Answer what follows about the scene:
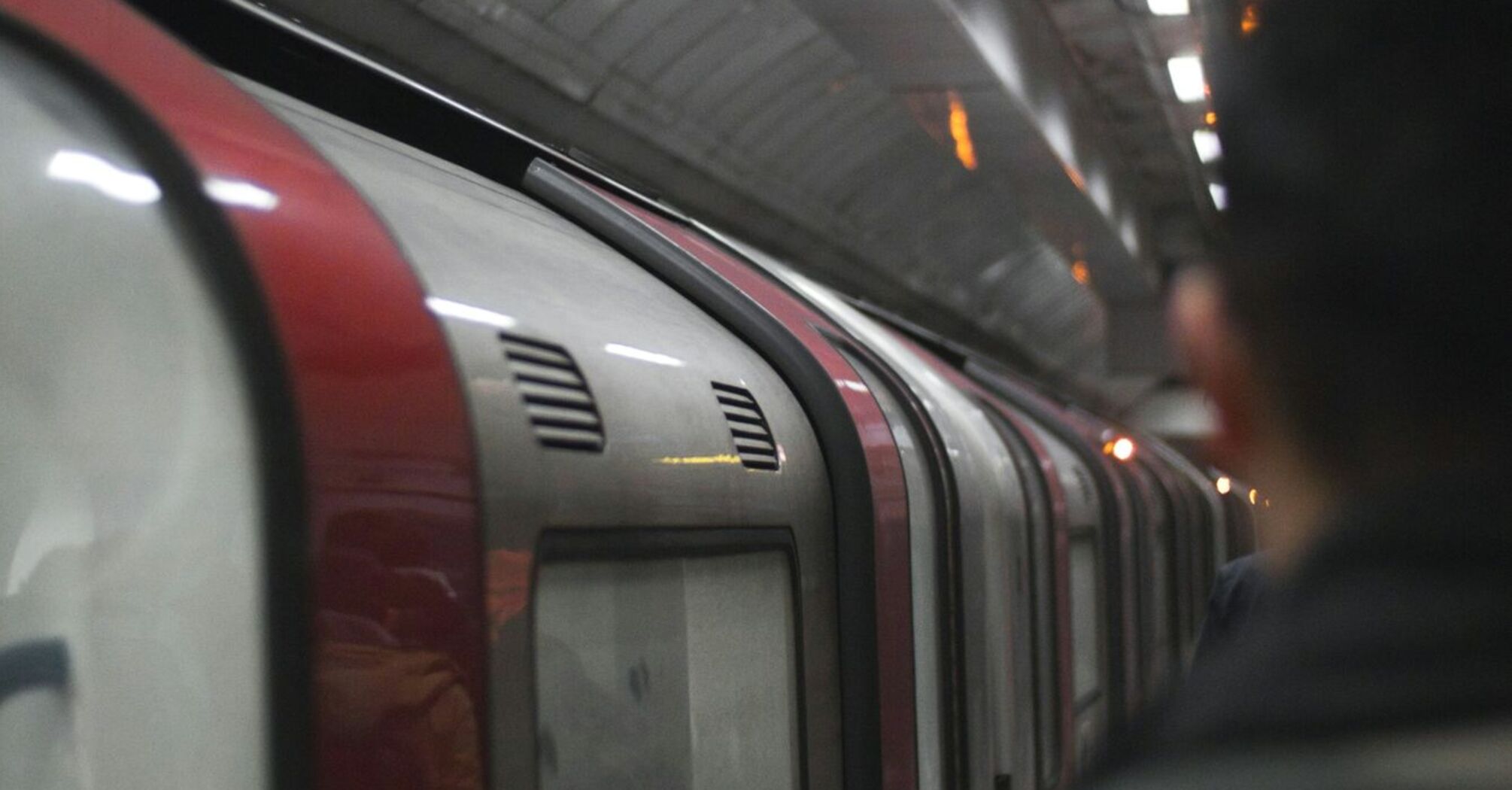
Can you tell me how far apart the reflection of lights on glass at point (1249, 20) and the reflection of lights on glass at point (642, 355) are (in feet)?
4.23

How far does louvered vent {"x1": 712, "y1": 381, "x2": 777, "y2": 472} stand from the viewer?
2305 millimetres

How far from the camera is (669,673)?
6.73 ft

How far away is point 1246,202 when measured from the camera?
29.8 inches

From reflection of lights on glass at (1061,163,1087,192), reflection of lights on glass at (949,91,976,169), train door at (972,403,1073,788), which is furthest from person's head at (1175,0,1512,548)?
reflection of lights on glass at (1061,163,1087,192)

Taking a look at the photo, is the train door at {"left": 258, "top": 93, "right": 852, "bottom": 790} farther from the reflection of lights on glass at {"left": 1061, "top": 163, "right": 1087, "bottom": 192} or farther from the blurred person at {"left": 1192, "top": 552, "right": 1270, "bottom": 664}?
the reflection of lights on glass at {"left": 1061, "top": 163, "right": 1087, "bottom": 192}

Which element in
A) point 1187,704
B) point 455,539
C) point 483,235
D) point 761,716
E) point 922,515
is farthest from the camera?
point 922,515

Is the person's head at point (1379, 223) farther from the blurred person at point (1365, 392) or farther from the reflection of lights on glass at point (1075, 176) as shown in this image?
the reflection of lights on glass at point (1075, 176)

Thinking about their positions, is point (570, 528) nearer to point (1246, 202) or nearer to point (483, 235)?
point (483, 235)

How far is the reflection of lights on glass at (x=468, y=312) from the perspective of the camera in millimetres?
1620

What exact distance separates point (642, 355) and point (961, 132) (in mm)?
6572

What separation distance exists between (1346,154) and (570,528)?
115 cm

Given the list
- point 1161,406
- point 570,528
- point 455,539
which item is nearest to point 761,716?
point 570,528

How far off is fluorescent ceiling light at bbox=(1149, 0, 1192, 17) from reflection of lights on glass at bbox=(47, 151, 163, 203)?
7.16 metres

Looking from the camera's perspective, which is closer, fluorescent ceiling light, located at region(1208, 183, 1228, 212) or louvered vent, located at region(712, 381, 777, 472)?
fluorescent ceiling light, located at region(1208, 183, 1228, 212)
